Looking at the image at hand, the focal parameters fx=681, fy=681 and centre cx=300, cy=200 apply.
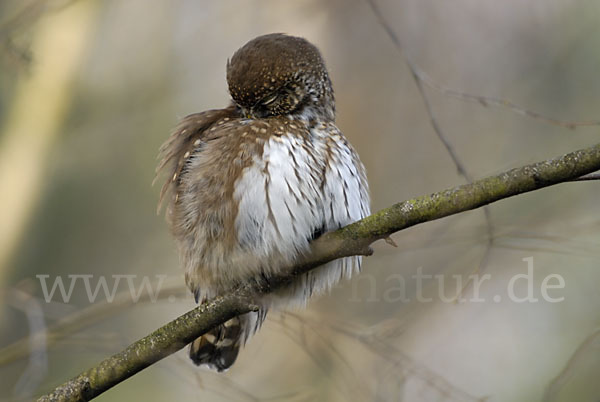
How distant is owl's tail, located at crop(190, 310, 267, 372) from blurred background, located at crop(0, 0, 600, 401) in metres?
A: 0.17

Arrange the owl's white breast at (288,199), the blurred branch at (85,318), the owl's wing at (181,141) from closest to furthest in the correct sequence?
the owl's white breast at (288,199) → the owl's wing at (181,141) → the blurred branch at (85,318)

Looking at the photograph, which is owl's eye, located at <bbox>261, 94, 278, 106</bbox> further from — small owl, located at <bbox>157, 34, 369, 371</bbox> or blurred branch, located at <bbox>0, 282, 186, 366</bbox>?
blurred branch, located at <bbox>0, 282, 186, 366</bbox>

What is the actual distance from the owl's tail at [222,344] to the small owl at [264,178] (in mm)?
307

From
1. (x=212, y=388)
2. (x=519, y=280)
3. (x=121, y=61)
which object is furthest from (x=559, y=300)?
(x=121, y=61)

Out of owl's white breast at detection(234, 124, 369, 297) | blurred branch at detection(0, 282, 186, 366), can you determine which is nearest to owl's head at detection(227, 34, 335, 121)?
owl's white breast at detection(234, 124, 369, 297)

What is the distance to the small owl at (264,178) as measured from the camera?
300cm

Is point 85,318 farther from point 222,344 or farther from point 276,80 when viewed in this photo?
point 276,80

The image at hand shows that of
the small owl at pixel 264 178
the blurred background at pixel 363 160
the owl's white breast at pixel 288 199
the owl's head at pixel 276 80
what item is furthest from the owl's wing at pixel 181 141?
the blurred background at pixel 363 160

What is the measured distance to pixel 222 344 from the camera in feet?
12.4

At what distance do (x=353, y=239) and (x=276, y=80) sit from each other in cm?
114

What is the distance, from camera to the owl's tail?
3777 mm

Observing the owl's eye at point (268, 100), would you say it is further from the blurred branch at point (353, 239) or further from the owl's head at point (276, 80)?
the blurred branch at point (353, 239)

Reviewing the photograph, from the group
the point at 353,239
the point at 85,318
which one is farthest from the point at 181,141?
the point at 353,239

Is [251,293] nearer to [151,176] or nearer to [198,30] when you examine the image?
[198,30]
